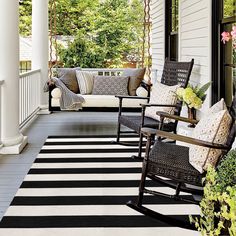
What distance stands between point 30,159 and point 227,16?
2.47 meters

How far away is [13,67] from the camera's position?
5.54 metres

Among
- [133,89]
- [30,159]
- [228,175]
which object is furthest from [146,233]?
[133,89]

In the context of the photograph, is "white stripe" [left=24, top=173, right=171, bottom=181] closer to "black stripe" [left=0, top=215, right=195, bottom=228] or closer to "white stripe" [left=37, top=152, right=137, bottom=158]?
"white stripe" [left=37, top=152, right=137, bottom=158]

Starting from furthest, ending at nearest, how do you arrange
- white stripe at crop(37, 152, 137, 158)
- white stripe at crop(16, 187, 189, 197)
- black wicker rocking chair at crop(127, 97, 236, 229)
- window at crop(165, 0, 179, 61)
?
window at crop(165, 0, 179, 61), white stripe at crop(37, 152, 137, 158), white stripe at crop(16, 187, 189, 197), black wicker rocking chair at crop(127, 97, 236, 229)

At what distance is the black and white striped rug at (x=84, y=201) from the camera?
10.3ft

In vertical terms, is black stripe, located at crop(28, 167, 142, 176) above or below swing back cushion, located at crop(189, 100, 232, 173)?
below

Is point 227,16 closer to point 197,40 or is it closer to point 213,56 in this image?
point 213,56

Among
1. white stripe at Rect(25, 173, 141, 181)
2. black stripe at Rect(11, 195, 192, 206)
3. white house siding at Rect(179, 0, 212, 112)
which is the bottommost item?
A: black stripe at Rect(11, 195, 192, 206)

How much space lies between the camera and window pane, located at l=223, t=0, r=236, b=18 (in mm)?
4496

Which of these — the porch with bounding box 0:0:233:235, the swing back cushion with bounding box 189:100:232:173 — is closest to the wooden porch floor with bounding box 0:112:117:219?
the porch with bounding box 0:0:233:235

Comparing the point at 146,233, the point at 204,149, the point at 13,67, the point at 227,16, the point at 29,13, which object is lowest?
the point at 146,233

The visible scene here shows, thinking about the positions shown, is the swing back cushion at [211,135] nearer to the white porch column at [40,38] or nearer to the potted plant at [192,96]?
the potted plant at [192,96]

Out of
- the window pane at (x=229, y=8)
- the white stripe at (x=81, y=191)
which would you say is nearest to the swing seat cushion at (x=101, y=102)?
the window pane at (x=229, y=8)

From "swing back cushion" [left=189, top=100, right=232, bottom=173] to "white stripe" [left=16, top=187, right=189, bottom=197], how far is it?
2.51 ft
